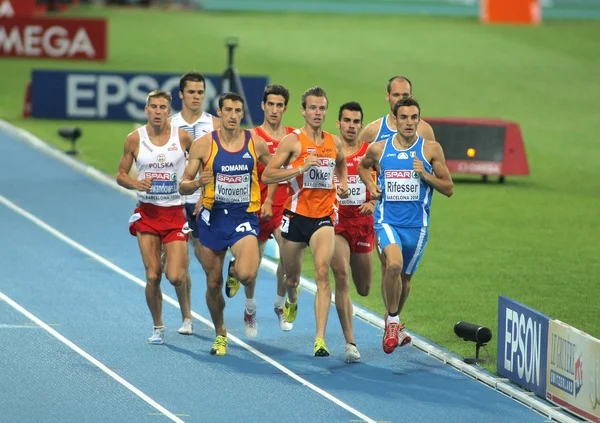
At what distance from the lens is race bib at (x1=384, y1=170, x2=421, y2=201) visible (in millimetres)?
11773

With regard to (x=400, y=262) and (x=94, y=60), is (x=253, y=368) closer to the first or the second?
(x=400, y=262)

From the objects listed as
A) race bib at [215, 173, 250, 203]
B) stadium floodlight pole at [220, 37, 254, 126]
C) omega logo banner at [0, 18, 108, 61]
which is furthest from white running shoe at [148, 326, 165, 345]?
omega logo banner at [0, 18, 108, 61]

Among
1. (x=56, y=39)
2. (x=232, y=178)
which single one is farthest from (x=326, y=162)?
(x=56, y=39)

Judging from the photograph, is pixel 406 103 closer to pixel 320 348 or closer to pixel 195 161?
pixel 195 161

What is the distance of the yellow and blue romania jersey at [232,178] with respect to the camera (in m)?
11.5

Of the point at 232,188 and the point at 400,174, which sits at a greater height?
the point at 400,174

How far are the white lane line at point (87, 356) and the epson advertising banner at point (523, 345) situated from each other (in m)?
3.00

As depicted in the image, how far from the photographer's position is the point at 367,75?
3588cm

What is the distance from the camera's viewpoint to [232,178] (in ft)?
37.9

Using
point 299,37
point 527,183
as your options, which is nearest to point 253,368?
point 527,183

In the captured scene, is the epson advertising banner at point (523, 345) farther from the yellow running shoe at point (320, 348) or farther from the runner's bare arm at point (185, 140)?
the runner's bare arm at point (185, 140)

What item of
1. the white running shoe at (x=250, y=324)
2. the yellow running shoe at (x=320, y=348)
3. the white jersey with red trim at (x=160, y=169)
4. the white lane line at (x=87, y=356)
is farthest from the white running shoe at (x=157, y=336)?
the yellow running shoe at (x=320, y=348)

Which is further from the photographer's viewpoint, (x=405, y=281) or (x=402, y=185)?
(x=405, y=281)

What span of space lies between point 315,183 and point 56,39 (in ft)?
80.9
